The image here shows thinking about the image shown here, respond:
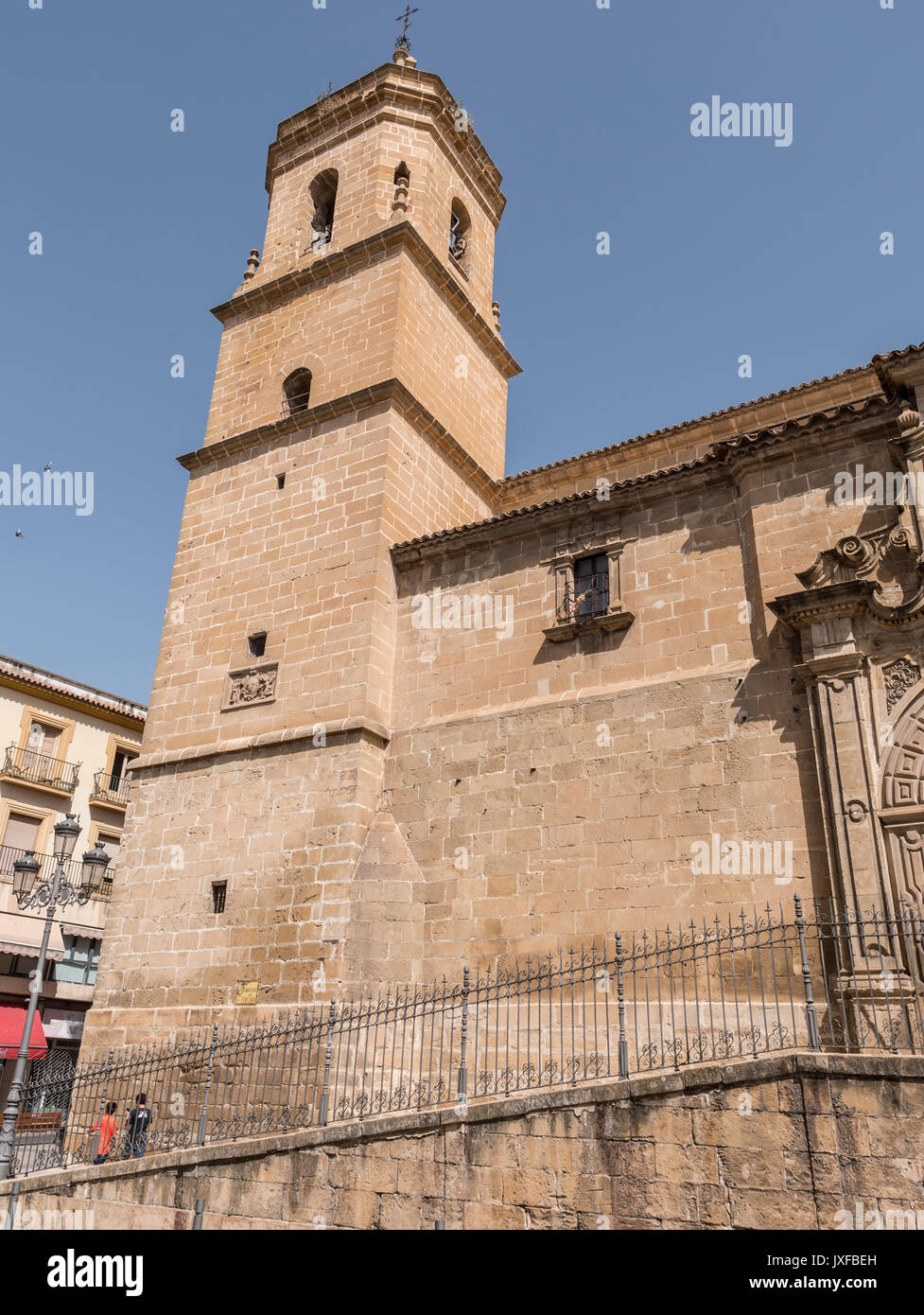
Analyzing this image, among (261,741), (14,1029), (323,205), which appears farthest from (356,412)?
(14,1029)

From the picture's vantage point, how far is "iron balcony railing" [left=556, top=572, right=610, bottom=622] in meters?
11.4

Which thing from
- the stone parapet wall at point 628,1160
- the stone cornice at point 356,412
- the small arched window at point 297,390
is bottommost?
the stone parapet wall at point 628,1160

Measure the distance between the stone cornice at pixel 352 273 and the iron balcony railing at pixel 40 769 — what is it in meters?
11.8

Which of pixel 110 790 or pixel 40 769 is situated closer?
pixel 40 769

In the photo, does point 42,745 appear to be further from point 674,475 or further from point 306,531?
point 674,475

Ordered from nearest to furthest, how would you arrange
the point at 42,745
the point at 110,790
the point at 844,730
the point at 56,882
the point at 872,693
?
the point at 844,730 → the point at 872,693 → the point at 56,882 → the point at 42,745 → the point at 110,790

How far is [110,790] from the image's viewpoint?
24.9 m

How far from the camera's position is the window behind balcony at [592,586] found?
1145 centimetres

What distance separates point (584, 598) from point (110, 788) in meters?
17.6

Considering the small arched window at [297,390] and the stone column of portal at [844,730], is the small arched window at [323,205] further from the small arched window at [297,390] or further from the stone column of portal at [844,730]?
the stone column of portal at [844,730]

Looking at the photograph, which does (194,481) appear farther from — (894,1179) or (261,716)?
(894,1179)

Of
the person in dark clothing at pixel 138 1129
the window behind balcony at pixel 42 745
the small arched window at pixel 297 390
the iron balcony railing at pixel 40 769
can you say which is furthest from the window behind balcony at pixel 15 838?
the small arched window at pixel 297 390
